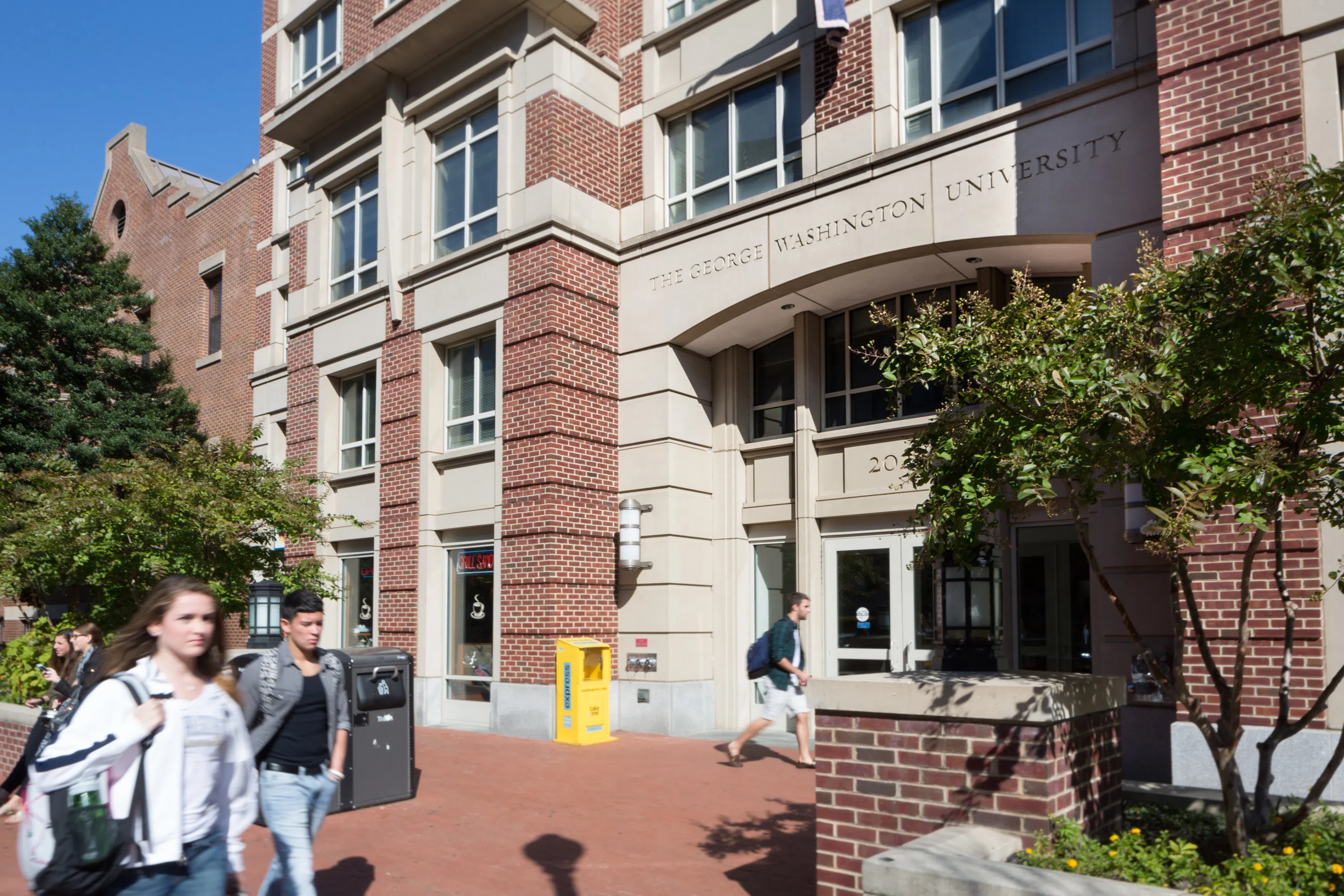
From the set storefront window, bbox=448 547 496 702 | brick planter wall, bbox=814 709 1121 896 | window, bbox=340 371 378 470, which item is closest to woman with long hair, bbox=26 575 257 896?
brick planter wall, bbox=814 709 1121 896

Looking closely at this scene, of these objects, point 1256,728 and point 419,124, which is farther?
point 419,124

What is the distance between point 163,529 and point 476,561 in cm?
419

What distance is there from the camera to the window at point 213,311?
24.6 meters

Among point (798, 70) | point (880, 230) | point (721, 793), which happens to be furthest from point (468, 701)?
point (798, 70)

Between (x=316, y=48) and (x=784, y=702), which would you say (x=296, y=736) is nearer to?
(x=784, y=702)

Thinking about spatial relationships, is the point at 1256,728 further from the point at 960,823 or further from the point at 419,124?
the point at 419,124

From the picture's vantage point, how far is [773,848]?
7.57 meters

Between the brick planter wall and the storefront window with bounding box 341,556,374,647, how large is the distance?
13.4 meters

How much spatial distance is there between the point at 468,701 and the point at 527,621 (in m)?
2.14

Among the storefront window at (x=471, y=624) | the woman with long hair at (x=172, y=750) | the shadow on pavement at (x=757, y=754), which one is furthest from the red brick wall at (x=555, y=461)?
the woman with long hair at (x=172, y=750)

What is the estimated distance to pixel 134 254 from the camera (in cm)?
2784

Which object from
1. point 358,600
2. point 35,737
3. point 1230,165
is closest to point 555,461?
point 358,600

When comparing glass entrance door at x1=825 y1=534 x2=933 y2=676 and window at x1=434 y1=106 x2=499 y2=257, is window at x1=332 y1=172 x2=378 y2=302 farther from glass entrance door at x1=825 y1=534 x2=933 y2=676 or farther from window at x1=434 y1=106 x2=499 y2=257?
glass entrance door at x1=825 y1=534 x2=933 y2=676

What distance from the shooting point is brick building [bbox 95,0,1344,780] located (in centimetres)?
1066
